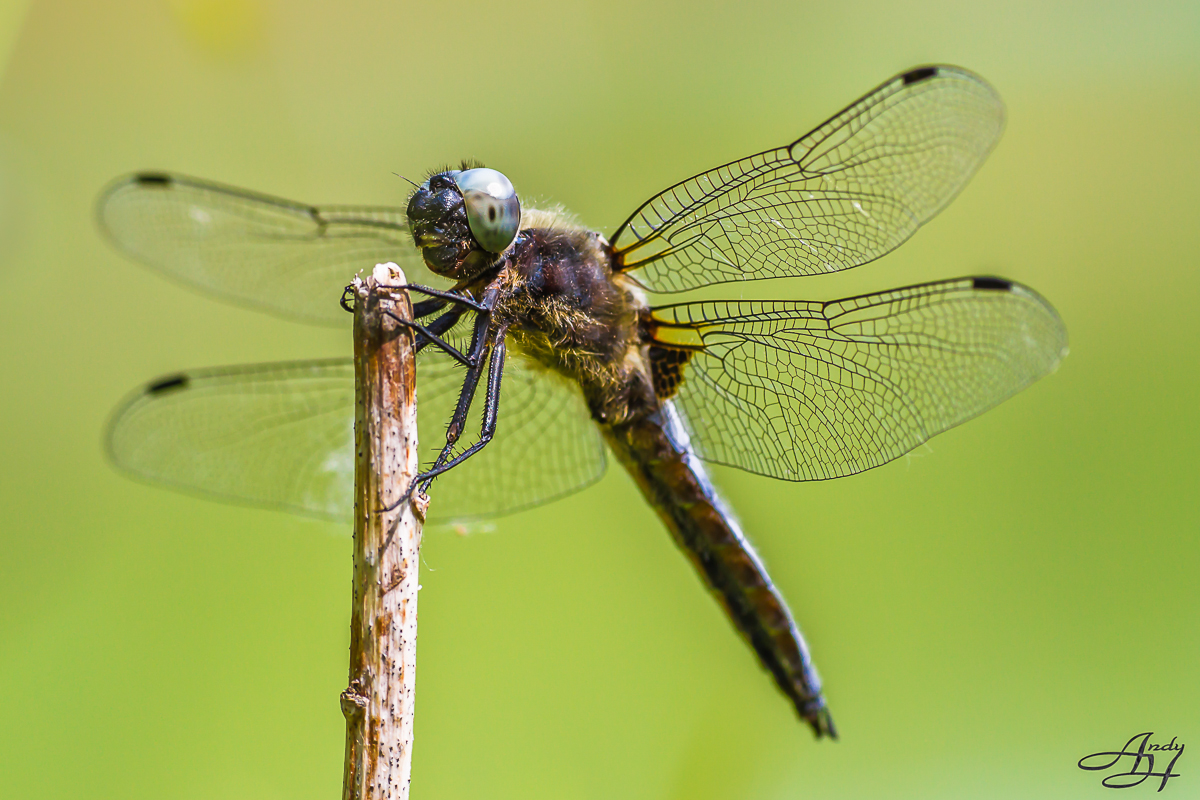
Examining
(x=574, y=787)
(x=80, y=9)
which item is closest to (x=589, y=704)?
(x=574, y=787)

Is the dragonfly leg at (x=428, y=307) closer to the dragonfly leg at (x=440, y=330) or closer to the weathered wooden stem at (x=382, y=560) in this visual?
the dragonfly leg at (x=440, y=330)

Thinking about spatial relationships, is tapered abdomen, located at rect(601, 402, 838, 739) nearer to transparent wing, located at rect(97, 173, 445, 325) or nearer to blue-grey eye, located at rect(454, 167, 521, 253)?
blue-grey eye, located at rect(454, 167, 521, 253)

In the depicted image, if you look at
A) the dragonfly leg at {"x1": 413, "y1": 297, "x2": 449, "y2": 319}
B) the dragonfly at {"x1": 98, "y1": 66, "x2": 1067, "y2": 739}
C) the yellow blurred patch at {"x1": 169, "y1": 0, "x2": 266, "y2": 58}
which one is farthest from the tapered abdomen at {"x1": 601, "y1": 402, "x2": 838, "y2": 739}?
the yellow blurred patch at {"x1": 169, "y1": 0, "x2": 266, "y2": 58}

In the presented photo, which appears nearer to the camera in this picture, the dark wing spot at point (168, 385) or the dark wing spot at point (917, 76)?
the dark wing spot at point (917, 76)

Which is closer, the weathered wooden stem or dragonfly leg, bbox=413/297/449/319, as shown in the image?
the weathered wooden stem

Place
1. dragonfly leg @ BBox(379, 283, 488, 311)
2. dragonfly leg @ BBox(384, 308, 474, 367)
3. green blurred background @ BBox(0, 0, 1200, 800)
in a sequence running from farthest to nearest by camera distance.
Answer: green blurred background @ BBox(0, 0, 1200, 800) < dragonfly leg @ BBox(379, 283, 488, 311) < dragonfly leg @ BBox(384, 308, 474, 367)

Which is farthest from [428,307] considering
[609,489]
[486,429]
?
[609,489]

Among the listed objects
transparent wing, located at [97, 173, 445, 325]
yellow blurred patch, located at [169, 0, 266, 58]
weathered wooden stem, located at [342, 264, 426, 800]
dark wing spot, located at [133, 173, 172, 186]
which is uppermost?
yellow blurred patch, located at [169, 0, 266, 58]
